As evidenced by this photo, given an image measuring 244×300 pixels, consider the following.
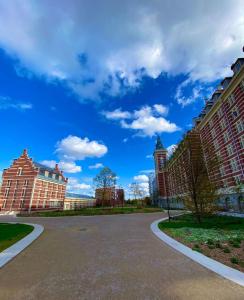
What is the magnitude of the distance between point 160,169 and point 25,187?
46340 mm

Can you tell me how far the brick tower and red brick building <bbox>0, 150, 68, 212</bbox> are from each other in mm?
38294

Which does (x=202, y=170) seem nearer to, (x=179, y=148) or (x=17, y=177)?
(x=179, y=148)

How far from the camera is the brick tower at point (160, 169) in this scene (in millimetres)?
65919

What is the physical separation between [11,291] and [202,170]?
51.0ft

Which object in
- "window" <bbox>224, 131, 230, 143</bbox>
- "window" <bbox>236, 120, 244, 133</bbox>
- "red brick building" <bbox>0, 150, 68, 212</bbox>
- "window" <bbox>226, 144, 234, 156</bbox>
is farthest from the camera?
"red brick building" <bbox>0, 150, 68, 212</bbox>

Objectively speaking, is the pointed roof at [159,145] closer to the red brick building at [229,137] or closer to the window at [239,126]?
the red brick building at [229,137]

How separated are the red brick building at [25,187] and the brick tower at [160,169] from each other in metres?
38.3

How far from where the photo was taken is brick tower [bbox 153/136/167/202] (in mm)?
65919

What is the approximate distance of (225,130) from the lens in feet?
90.6

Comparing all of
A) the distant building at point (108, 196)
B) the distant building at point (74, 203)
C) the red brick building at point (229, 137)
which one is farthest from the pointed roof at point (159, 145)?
the red brick building at point (229, 137)

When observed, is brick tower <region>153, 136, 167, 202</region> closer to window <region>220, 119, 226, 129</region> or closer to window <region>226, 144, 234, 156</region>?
window <region>220, 119, 226, 129</region>

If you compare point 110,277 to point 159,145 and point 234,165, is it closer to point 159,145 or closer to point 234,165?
point 234,165

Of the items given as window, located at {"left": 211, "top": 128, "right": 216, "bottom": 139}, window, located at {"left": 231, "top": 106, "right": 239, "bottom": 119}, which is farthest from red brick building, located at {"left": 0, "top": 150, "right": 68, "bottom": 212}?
window, located at {"left": 231, "top": 106, "right": 239, "bottom": 119}

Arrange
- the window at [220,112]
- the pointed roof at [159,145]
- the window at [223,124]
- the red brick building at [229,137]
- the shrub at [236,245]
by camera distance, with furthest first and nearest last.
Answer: the pointed roof at [159,145] → the window at [220,112] → the window at [223,124] → the red brick building at [229,137] → the shrub at [236,245]
